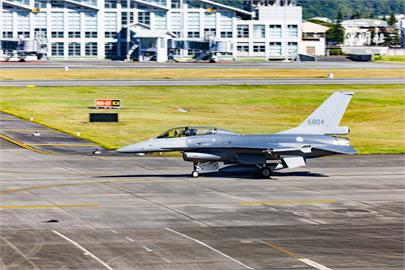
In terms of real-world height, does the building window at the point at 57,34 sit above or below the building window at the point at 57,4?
below

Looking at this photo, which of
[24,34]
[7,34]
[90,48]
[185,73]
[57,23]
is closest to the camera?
[185,73]

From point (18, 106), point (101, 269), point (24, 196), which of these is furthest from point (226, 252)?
point (18, 106)

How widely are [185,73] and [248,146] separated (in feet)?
309

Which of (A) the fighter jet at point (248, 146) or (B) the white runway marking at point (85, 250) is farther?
(A) the fighter jet at point (248, 146)

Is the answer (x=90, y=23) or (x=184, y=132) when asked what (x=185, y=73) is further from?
(x=184, y=132)

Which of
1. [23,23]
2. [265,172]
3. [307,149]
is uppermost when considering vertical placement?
[23,23]

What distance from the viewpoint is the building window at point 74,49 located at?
19800 centimetres

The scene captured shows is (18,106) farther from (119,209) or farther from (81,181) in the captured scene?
(119,209)

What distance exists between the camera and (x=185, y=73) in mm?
144125

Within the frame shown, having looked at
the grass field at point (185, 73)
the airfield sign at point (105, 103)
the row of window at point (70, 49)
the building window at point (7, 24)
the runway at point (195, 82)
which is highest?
the building window at point (7, 24)

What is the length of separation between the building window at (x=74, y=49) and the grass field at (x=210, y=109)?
8770 cm

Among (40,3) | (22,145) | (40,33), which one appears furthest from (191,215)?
(40,3)

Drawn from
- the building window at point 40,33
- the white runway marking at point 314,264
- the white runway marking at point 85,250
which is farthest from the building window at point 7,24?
Answer: the white runway marking at point 314,264

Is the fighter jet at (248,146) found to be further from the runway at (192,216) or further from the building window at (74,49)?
the building window at (74,49)
